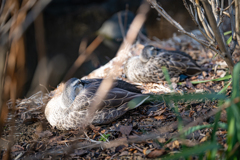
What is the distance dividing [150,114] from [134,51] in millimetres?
3173

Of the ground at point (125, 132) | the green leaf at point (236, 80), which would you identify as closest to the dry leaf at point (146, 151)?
the ground at point (125, 132)

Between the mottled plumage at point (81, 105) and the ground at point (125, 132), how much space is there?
12cm

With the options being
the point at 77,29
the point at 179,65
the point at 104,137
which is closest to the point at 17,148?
the point at 104,137

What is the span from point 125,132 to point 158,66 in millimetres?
2044

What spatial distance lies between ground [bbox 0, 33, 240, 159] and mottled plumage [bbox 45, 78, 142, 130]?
121 mm

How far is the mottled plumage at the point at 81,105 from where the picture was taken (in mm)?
3023

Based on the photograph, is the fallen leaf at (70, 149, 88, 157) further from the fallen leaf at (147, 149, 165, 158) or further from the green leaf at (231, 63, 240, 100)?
the green leaf at (231, 63, 240, 100)

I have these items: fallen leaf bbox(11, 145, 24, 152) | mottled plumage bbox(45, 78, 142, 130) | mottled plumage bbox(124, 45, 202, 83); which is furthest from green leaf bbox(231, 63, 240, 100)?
mottled plumage bbox(124, 45, 202, 83)

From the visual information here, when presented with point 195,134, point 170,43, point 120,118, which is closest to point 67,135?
point 120,118

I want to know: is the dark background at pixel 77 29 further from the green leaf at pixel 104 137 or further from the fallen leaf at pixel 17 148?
the green leaf at pixel 104 137

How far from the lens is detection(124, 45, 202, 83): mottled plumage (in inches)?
169

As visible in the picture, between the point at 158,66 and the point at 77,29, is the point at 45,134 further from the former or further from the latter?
the point at 77,29

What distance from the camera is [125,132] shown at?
2.69m

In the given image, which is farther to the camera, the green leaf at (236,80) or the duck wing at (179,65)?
the duck wing at (179,65)
